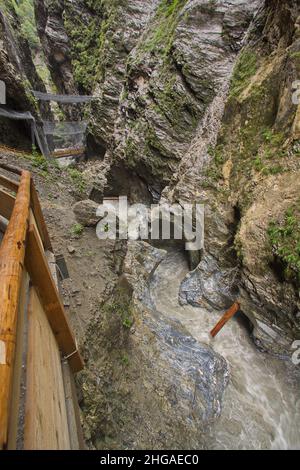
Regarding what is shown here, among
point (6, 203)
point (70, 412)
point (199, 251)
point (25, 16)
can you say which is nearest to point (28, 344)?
point (70, 412)

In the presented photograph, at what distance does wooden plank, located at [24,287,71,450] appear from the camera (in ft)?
3.16

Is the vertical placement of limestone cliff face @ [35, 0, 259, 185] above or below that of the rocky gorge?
above

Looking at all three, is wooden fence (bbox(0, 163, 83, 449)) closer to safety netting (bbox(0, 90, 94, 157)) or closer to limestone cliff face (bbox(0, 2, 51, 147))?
limestone cliff face (bbox(0, 2, 51, 147))

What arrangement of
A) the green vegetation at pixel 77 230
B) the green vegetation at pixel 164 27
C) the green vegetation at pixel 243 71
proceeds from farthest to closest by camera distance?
the green vegetation at pixel 164 27 → the green vegetation at pixel 243 71 → the green vegetation at pixel 77 230

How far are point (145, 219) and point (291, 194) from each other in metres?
5.58

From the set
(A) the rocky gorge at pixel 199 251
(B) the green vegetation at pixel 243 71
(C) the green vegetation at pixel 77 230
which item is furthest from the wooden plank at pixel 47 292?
(B) the green vegetation at pixel 243 71

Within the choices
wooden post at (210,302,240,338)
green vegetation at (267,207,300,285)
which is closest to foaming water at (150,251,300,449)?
wooden post at (210,302,240,338)

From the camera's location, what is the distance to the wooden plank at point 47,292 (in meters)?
1.31

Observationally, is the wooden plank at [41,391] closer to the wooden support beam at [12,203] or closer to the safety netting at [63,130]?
the wooden support beam at [12,203]

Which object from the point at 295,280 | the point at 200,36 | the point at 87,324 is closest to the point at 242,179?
the point at 295,280

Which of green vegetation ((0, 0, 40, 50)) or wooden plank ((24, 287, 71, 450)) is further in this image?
green vegetation ((0, 0, 40, 50))

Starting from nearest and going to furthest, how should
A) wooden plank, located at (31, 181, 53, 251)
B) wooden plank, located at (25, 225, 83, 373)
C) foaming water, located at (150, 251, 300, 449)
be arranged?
wooden plank, located at (25, 225, 83, 373)
wooden plank, located at (31, 181, 53, 251)
foaming water, located at (150, 251, 300, 449)

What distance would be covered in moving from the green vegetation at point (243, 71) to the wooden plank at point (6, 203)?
7528 mm

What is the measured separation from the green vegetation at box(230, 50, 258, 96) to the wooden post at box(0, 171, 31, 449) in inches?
316
